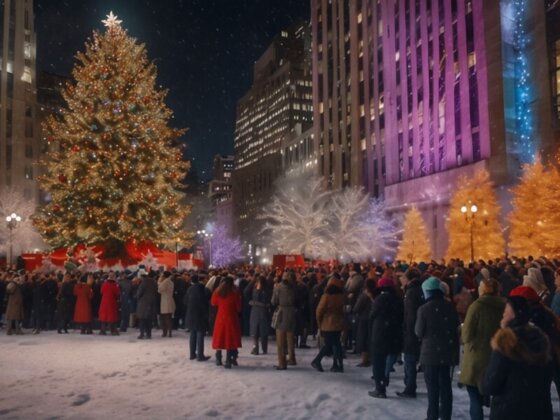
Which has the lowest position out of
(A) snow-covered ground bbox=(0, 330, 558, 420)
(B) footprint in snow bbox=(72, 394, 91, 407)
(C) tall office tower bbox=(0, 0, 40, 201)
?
(B) footprint in snow bbox=(72, 394, 91, 407)

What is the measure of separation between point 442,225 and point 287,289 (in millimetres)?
41548

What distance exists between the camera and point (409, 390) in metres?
9.59

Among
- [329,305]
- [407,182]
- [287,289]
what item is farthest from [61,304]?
[407,182]

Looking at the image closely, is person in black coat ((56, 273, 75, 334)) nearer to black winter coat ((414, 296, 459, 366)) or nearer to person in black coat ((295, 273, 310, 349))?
person in black coat ((295, 273, 310, 349))

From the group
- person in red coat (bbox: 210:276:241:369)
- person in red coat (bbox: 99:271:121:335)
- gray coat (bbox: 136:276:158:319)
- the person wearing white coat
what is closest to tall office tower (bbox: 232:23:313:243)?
person in red coat (bbox: 99:271:121:335)

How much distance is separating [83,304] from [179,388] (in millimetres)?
9311

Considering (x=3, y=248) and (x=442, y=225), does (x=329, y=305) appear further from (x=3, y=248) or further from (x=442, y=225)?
(x=3, y=248)

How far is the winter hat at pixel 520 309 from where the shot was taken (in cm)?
456

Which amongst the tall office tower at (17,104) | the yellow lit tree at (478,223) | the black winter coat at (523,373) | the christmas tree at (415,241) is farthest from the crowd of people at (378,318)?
the tall office tower at (17,104)

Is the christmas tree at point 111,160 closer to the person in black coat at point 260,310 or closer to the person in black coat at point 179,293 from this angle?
the person in black coat at point 179,293

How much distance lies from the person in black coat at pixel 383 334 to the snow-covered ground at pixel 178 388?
0.35m

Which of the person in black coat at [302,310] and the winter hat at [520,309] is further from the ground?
the winter hat at [520,309]

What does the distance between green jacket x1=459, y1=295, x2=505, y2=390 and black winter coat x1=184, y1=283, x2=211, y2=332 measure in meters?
7.40

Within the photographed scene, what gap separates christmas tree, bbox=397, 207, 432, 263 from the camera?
49.7 m
